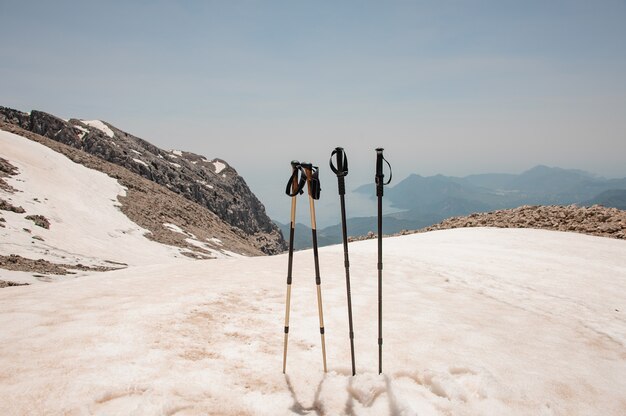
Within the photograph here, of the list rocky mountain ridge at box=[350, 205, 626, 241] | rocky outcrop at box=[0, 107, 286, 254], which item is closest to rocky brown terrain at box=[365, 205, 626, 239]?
rocky mountain ridge at box=[350, 205, 626, 241]

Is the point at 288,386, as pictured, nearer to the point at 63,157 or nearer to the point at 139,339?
the point at 139,339

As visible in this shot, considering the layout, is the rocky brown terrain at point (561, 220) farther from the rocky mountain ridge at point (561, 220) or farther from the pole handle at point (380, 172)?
the pole handle at point (380, 172)

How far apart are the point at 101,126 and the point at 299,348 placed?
9572 centimetres

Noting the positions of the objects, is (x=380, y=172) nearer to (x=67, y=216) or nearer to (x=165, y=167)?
(x=67, y=216)

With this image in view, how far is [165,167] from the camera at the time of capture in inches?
3209

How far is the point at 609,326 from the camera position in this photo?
10.4 m

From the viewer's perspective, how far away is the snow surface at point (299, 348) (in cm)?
557

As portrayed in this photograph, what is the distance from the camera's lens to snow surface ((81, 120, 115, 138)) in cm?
8282

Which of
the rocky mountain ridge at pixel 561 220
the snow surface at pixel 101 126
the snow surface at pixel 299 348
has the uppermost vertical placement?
the snow surface at pixel 101 126

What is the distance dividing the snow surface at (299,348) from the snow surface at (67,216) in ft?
36.6

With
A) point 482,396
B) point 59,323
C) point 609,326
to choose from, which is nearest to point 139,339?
point 59,323

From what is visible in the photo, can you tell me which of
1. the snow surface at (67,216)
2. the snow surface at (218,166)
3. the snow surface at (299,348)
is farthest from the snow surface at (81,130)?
the snow surface at (299,348)

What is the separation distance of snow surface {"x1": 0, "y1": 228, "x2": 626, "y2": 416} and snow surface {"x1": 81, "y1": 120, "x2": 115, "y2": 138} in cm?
8165

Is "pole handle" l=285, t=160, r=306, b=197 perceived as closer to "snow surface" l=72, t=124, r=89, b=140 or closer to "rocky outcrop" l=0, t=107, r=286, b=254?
"rocky outcrop" l=0, t=107, r=286, b=254
